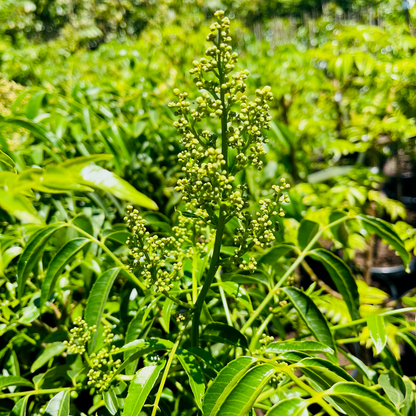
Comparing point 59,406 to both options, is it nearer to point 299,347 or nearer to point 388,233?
point 299,347

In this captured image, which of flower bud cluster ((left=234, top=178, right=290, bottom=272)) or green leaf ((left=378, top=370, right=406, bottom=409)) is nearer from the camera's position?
flower bud cluster ((left=234, top=178, right=290, bottom=272))

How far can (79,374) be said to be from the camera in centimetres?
86

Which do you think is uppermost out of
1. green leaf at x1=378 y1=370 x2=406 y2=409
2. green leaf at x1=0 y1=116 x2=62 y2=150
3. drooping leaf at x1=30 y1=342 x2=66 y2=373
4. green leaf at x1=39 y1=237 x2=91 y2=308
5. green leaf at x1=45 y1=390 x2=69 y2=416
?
green leaf at x1=0 y1=116 x2=62 y2=150

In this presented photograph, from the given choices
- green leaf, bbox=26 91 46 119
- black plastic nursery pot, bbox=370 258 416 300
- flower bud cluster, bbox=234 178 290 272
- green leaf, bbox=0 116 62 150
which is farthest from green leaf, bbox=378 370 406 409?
black plastic nursery pot, bbox=370 258 416 300

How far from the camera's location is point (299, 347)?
0.70 m

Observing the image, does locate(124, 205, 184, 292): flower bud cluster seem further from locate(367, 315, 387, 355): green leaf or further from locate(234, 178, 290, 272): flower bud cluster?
locate(367, 315, 387, 355): green leaf

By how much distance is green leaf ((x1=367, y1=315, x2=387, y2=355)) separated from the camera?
2.64ft

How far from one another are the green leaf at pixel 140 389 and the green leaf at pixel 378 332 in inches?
18.6

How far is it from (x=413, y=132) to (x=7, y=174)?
2645mm

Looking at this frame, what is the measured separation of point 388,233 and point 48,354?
0.94 metres

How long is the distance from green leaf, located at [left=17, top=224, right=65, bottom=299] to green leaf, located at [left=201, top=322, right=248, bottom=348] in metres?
0.43

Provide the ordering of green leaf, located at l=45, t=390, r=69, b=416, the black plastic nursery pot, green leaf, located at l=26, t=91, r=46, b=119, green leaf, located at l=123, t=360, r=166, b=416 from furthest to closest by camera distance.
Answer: the black plastic nursery pot
green leaf, located at l=26, t=91, r=46, b=119
green leaf, located at l=45, t=390, r=69, b=416
green leaf, located at l=123, t=360, r=166, b=416

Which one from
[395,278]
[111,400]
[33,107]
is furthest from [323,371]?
A: [395,278]

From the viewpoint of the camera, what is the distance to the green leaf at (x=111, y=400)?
0.77 metres
